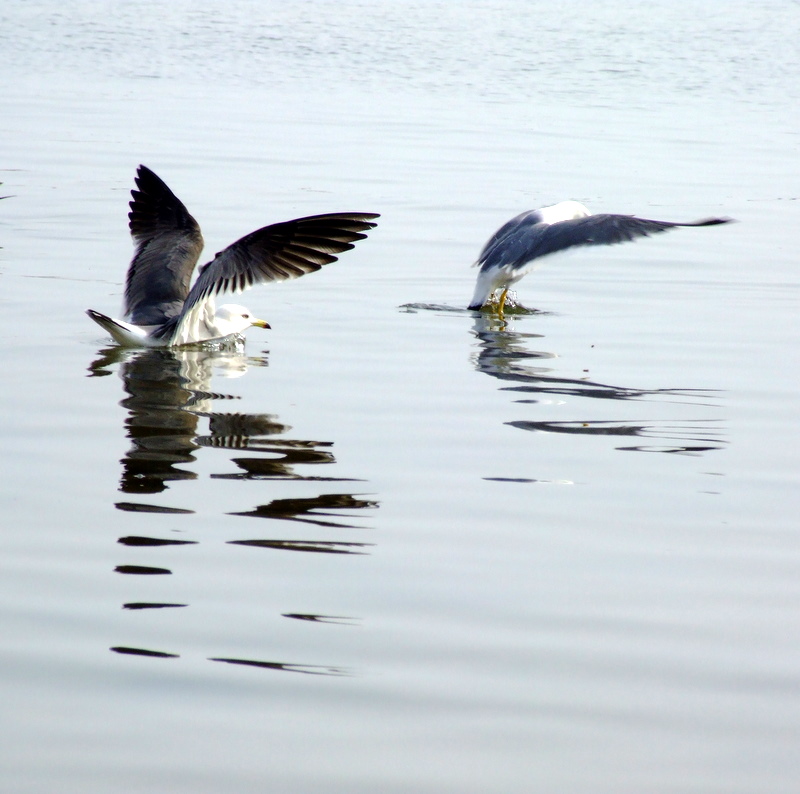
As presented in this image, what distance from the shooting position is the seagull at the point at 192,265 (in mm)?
6977

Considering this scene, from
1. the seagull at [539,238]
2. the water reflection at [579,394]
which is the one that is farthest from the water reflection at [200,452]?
the seagull at [539,238]

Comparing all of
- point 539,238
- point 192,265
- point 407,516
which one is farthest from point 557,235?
point 407,516

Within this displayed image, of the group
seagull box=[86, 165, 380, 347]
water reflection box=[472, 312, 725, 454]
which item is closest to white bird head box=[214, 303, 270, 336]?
seagull box=[86, 165, 380, 347]

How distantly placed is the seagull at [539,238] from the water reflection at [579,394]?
1.63 feet

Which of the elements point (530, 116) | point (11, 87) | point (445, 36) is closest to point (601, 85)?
point (530, 116)

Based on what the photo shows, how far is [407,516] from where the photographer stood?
4355mm

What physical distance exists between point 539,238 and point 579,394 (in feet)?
8.06

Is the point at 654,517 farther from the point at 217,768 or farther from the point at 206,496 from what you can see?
the point at 217,768

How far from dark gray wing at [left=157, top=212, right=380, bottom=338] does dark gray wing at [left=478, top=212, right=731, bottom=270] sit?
1.78 meters

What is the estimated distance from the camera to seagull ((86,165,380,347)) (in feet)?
22.9

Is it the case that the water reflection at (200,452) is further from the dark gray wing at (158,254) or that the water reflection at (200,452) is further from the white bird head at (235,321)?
the dark gray wing at (158,254)

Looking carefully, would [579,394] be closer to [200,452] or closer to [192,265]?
[200,452]

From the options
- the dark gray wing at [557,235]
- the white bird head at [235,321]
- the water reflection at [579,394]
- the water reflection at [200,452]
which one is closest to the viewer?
the water reflection at [200,452]

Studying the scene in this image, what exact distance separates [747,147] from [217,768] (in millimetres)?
15118
